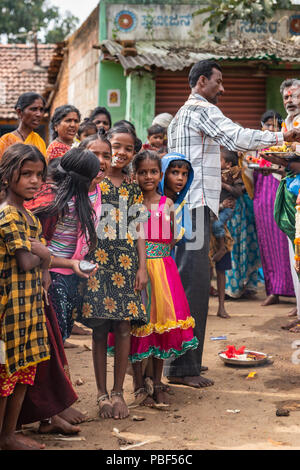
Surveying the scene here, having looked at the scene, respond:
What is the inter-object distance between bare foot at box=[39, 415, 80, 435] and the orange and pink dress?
0.64 metres

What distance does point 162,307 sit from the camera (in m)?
3.67

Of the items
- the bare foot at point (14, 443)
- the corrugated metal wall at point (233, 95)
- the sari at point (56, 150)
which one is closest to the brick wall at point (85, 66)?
the corrugated metal wall at point (233, 95)

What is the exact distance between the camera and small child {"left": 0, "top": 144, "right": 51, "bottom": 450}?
269 centimetres

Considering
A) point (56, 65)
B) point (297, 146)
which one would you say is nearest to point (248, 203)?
point (297, 146)

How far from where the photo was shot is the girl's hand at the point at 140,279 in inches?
138

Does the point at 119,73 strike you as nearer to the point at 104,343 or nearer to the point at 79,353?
the point at 79,353

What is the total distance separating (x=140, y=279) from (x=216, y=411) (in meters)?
0.94

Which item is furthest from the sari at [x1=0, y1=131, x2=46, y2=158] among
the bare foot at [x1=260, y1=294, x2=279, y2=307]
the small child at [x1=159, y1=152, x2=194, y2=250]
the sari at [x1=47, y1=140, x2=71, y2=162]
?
the bare foot at [x1=260, y1=294, x2=279, y2=307]

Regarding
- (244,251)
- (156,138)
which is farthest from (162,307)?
(244,251)

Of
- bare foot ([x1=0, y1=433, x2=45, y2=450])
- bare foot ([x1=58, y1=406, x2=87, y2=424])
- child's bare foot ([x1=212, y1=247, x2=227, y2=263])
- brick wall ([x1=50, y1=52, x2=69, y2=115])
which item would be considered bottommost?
bare foot ([x1=58, y1=406, x2=87, y2=424])

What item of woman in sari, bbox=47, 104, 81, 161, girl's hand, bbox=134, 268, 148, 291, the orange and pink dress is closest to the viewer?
girl's hand, bbox=134, 268, 148, 291

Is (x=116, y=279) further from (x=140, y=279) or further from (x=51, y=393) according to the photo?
A: (x=51, y=393)

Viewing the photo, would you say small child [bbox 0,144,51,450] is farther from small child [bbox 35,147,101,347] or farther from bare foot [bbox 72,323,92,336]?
bare foot [bbox 72,323,92,336]

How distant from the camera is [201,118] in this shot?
408 cm
